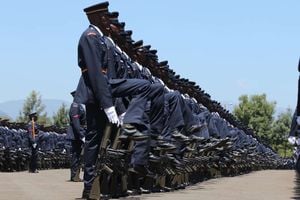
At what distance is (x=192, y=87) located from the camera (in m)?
16.4

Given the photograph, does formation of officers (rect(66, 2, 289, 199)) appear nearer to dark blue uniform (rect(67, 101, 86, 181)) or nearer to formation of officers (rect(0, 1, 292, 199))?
formation of officers (rect(0, 1, 292, 199))

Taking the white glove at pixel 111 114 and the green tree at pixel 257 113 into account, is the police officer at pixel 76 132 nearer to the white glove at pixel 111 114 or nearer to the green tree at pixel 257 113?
the white glove at pixel 111 114

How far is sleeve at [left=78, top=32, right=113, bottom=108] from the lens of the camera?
7.69 meters

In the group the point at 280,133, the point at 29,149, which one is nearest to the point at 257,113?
the point at 280,133

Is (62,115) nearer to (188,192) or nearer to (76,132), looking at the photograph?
(76,132)

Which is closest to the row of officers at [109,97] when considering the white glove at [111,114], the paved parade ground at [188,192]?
the white glove at [111,114]

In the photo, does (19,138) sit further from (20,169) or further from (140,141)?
(140,141)

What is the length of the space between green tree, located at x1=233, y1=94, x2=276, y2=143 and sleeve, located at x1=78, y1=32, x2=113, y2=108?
8192cm

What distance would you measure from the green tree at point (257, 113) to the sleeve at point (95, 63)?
81.9 m

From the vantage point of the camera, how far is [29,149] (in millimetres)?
26766

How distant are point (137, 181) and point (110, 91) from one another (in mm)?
2040

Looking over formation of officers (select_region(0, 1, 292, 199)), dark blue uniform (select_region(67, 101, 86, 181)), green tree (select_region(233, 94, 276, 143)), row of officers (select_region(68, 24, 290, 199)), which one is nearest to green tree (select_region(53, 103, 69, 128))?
green tree (select_region(233, 94, 276, 143))

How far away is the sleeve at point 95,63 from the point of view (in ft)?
25.2

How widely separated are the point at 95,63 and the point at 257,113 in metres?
85.4
